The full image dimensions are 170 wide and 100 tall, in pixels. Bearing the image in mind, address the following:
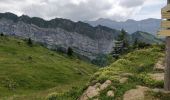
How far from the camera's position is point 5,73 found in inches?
3976

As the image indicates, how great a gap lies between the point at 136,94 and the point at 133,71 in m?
8.52

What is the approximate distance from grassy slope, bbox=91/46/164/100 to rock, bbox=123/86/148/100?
1.29 feet

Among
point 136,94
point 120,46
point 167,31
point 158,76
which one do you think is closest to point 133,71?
point 158,76

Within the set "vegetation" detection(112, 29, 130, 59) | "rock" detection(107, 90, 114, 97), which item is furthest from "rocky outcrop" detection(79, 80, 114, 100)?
"vegetation" detection(112, 29, 130, 59)

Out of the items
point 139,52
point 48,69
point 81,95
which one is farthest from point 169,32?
point 48,69

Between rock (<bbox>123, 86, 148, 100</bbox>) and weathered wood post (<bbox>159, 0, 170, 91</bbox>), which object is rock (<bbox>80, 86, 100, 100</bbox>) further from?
weathered wood post (<bbox>159, 0, 170, 91</bbox>)

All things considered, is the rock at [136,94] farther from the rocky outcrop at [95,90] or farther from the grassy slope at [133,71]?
the rocky outcrop at [95,90]

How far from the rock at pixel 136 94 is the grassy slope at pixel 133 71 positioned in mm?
394

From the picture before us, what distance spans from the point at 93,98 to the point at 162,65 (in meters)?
10.1

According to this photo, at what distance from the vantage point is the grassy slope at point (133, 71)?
23.2 m

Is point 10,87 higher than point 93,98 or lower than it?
lower

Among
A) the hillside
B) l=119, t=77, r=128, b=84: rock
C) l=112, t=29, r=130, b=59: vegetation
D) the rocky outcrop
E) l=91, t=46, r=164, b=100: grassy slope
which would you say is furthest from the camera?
l=112, t=29, r=130, b=59: vegetation

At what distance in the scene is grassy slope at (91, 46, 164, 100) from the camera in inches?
915

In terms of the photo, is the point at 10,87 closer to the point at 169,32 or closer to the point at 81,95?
the point at 81,95
